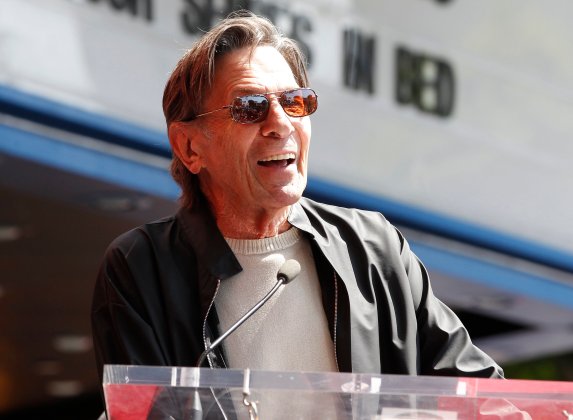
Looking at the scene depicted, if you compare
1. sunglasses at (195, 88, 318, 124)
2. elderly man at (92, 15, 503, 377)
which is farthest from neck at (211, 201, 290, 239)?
sunglasses at (195, 88, 318, 124)

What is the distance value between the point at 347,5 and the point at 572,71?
6.24 feet

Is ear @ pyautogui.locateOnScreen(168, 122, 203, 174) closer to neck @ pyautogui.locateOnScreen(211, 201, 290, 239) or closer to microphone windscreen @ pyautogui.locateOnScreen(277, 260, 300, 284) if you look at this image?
neck @ pyautogui.locateOnScreen(211, 201, 290, 239)

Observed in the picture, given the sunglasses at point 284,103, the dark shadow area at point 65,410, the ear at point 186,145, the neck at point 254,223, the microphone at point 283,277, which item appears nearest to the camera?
the microphone at point 283,277

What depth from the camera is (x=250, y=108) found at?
3031 mm

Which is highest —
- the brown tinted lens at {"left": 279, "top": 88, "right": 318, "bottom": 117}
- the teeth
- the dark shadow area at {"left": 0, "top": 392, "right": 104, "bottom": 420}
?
the brown tinted lens at {"left": 279, "top": 88, "right": 318, "bottom": 117}

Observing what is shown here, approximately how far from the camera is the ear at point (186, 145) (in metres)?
3.24

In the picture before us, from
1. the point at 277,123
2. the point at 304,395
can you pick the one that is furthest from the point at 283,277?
the point at 304,395

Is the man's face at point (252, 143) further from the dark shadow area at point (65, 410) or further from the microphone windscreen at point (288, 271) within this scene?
the dark shadow area at point (65, 410)

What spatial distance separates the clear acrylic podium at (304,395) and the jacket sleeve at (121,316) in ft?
1.51

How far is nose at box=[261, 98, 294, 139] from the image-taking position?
3.00 metres

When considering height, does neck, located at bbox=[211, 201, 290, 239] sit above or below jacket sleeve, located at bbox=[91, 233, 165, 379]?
above

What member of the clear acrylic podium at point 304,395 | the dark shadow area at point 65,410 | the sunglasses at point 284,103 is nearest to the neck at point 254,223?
the sunglasses at point 284,103

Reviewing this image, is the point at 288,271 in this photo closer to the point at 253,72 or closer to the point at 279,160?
the point at 279,160

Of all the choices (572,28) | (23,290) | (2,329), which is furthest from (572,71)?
(2,329)
